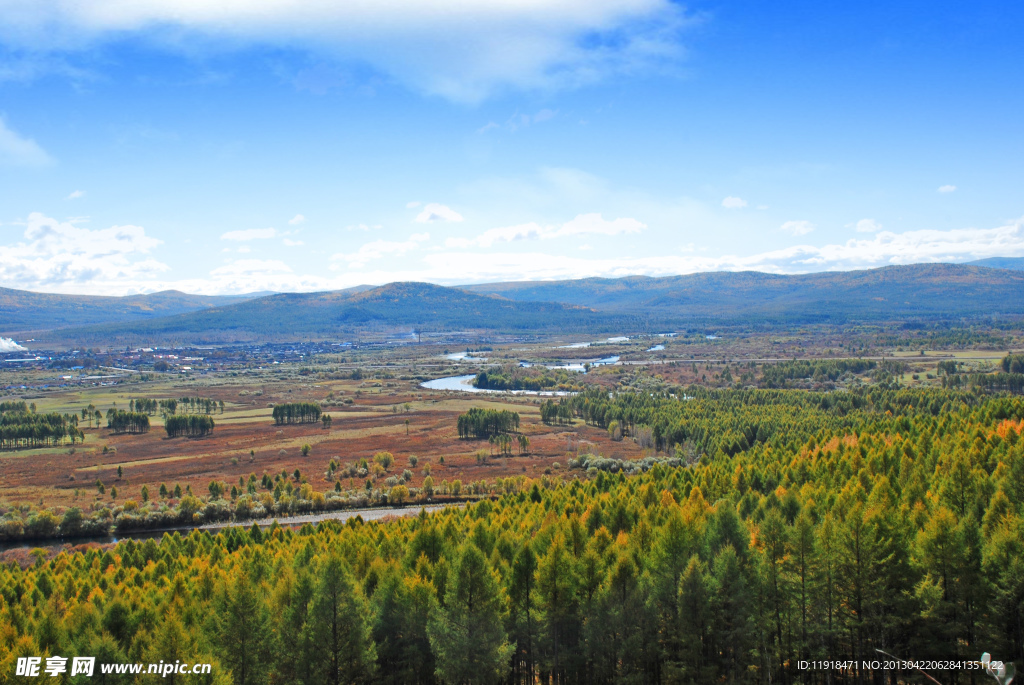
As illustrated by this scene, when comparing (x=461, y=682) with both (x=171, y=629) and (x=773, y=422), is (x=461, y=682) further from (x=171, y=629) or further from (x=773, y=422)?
(x=773, y=422)

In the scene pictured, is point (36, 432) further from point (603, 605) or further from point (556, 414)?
point (603, 605)

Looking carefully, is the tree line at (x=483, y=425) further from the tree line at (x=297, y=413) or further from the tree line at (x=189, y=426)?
the tree line at (x=189, y=426)

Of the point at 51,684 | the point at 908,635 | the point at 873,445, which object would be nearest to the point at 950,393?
the point at 873,445

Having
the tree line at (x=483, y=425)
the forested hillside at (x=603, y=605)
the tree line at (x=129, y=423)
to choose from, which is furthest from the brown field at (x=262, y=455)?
the forested hillside at (x=603, y=605)

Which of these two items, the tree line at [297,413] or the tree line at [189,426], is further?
the tree line at [297,413]

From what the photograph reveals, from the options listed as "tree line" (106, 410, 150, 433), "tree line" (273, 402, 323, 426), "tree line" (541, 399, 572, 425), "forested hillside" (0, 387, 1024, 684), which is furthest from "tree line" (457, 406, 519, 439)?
"forested hillside" (0, 387, 1024, 684)

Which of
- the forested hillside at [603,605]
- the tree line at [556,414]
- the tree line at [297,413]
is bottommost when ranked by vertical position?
the tree line at [556,414]

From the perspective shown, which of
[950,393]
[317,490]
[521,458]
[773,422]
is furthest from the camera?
[950,393]

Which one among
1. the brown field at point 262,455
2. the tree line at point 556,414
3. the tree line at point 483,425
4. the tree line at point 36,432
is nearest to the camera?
the brown field at point 262,455
